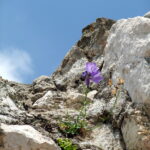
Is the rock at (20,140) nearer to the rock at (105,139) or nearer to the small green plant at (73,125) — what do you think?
the rock at (105,139)

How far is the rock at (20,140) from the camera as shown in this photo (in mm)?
3670

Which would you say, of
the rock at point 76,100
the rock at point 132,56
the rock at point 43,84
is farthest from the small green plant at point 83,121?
the rock at point 43,84

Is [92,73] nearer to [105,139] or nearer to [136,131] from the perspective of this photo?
[105,139]

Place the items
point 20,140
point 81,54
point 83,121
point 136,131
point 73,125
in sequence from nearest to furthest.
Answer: point 20,140 < point 136,131 < point 73,125 < point 83,121 < point 81,54

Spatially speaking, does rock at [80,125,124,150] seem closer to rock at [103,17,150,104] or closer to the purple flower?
rock at [103,17,150,104]

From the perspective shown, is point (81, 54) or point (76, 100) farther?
point (81, 54)

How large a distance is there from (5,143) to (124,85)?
2001 millimetres

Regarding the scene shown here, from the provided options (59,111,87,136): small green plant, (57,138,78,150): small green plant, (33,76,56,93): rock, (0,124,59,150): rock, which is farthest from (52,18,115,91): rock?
(0,124,59,150): rock

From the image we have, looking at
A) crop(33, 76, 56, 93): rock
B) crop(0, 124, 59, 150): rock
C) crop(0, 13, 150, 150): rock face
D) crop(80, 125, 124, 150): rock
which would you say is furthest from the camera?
crop(33, 76, 56, 93): rock

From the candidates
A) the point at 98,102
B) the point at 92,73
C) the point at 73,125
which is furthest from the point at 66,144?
the point at 98,102

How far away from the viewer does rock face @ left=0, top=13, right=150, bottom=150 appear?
4145mm

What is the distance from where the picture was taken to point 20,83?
685 cm

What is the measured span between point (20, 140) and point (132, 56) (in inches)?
83.5

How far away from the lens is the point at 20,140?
3.70 m
